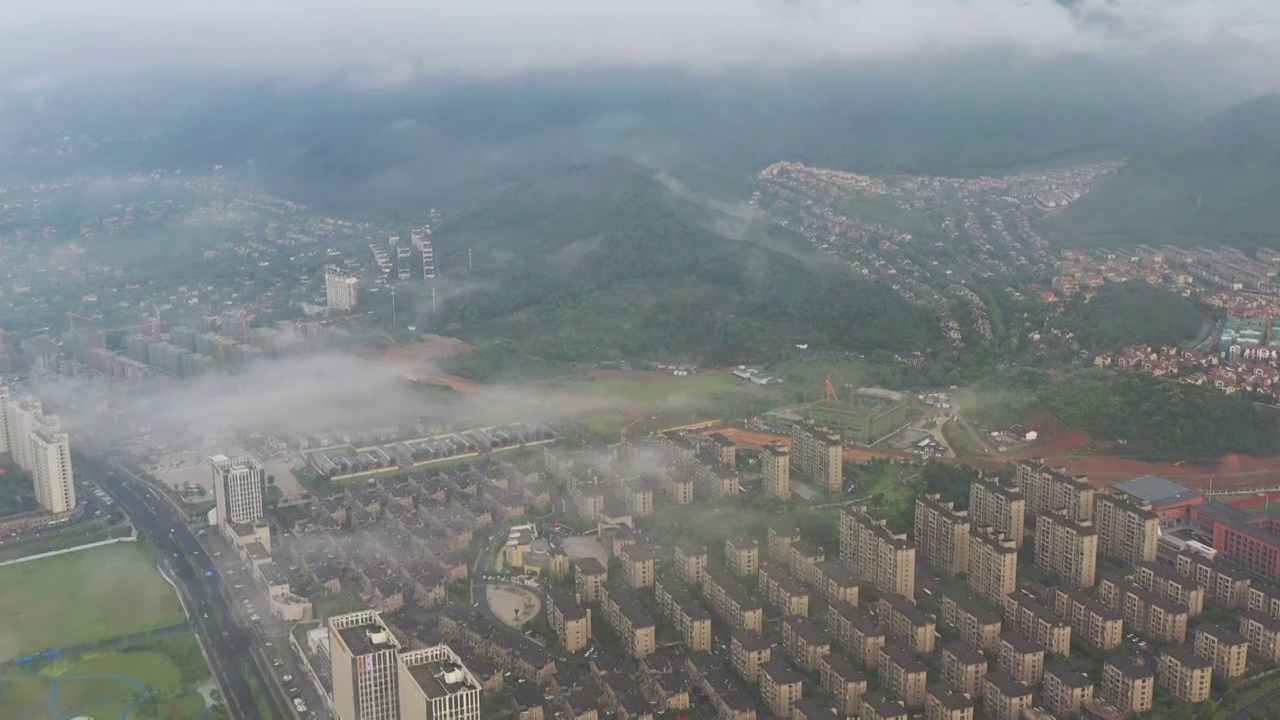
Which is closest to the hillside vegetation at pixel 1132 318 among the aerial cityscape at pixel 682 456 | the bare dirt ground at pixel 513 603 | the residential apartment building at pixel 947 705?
the aerial cityscape at pixel 682 456

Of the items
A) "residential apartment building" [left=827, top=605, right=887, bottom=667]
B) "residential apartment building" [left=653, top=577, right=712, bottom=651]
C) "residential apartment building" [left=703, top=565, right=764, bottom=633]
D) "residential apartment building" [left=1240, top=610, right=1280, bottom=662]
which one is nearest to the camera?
→ "residential apartment building" [left=1240, top=610, right=1280, bottom=662]

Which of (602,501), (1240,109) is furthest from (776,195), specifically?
(602,501)

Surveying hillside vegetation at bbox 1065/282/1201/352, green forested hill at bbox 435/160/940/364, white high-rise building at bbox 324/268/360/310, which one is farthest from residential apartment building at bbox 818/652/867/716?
white high-rise building at bbox 324/268/360/310

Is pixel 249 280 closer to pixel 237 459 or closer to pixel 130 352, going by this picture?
pixel 130 352

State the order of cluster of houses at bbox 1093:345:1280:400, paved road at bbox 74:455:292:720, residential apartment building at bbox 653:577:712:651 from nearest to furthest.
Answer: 1. paved road at bbox 74:455:292:720
2. residential apartment building at bbox 653:577:712:651
3. cluster of houses at bbox 1093:345:1280:400

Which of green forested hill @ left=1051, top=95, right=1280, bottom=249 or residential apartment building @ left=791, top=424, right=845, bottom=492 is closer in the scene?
residential apartment building @ left=791, top=424, right=845, bottom=492

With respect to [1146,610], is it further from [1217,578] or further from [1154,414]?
[1154,414]

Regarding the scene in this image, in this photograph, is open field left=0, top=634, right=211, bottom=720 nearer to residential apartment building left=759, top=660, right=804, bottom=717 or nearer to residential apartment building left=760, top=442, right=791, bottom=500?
residential apartment building left=759, top=660, right=804, bottom=717
